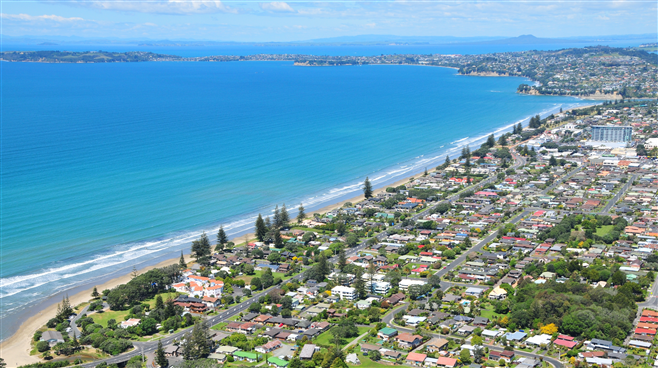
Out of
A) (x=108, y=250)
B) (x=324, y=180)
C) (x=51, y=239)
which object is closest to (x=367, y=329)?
(x=108, y=250)

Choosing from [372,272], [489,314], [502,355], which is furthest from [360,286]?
[502,355]

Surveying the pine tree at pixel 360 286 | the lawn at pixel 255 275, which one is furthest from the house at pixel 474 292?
the lawn at pixel 255 275

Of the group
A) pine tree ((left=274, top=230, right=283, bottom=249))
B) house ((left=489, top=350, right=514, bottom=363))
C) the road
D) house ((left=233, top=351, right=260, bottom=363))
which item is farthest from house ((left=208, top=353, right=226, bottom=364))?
pine tree ((left=274, top=230, right=283, bottom=249))

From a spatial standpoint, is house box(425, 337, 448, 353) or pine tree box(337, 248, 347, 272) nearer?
house box(425, 337, 448, 353)

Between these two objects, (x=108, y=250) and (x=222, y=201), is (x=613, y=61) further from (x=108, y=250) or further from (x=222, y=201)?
(x=108, y=250)

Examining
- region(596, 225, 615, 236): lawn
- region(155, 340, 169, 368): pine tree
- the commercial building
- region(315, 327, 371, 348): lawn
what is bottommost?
region(315, 327, 371, 348): lawn

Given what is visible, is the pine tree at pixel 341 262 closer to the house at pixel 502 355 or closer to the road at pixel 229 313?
the road at pixel 229 313

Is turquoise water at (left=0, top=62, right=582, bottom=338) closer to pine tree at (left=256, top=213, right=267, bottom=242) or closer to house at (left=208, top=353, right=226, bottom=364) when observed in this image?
pine tree at (left=256, top=213, right=267, bottom=242)
